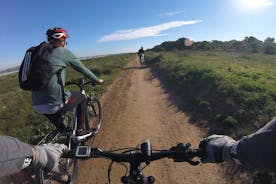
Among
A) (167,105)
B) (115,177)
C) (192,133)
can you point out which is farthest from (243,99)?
(115,177)

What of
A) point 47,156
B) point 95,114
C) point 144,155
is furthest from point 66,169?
point 95,114

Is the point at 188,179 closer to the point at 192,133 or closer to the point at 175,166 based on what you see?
the point at 175,166

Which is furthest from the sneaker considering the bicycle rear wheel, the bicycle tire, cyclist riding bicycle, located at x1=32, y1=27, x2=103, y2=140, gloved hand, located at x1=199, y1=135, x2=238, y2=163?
gloved hand, located at x1=199, y1=135, x2=238, y2=163

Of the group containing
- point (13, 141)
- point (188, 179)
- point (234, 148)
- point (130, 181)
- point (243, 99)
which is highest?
point (13, 141)

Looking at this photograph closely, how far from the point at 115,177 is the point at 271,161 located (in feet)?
15.4

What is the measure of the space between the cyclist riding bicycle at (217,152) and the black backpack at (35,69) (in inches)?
97.5

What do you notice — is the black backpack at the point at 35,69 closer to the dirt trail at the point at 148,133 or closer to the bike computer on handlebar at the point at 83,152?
the dirt trail at the point at 148,133

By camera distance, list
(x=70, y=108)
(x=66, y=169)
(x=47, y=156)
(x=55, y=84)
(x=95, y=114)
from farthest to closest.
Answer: (x=95, y=114), (x=70, y=108), (x=55, y=84), (x=66, y=169), (x=47, y=156)

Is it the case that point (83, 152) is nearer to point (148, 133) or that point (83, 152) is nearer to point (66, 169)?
point (66, 169)

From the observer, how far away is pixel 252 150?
1577mm

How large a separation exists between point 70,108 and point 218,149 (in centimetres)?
397

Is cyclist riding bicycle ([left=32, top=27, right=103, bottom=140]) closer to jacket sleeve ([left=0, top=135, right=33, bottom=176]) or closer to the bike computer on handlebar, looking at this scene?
the bike computer on handlebar

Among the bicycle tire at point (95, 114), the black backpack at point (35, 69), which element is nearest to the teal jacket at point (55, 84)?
the black backpack at point (35, 69)

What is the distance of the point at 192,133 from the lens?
8039 millimetres
